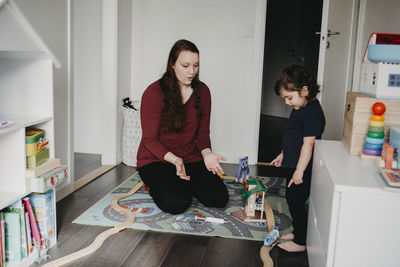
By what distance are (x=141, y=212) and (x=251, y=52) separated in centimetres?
180

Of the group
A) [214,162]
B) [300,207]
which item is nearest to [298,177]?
[300,207]

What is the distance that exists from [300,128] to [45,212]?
47.3 inches

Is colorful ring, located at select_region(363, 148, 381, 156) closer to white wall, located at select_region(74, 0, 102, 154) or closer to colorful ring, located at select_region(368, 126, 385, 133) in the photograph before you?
colorful ring, located at select_region(368, 126, 385, 133)

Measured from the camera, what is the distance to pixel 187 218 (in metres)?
2.16

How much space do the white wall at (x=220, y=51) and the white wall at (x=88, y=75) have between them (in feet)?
1.04

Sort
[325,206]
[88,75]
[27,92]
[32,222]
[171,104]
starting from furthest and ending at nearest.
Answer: [88,75] → [171,104] → [27,92] → [32,222] → [325,206]

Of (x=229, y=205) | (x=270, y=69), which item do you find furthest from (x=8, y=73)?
(x=270, y=69)

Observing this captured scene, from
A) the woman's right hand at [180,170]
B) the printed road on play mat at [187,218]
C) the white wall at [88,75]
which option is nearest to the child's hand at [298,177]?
the printed road on play mat at [187,218]

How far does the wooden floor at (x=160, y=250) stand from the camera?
1.70 metres

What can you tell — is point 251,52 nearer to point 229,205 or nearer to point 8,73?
point 229,205

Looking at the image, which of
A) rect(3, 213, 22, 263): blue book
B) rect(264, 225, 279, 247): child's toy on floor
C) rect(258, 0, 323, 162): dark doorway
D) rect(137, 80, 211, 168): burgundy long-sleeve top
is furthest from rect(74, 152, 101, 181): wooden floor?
rect(258, 0, 323, 162): dark doorway

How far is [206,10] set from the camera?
3.40 m

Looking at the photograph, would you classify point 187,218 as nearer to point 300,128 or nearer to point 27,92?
point 300,128

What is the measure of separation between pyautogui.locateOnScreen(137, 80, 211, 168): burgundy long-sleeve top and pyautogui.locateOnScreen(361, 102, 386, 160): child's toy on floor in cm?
114
